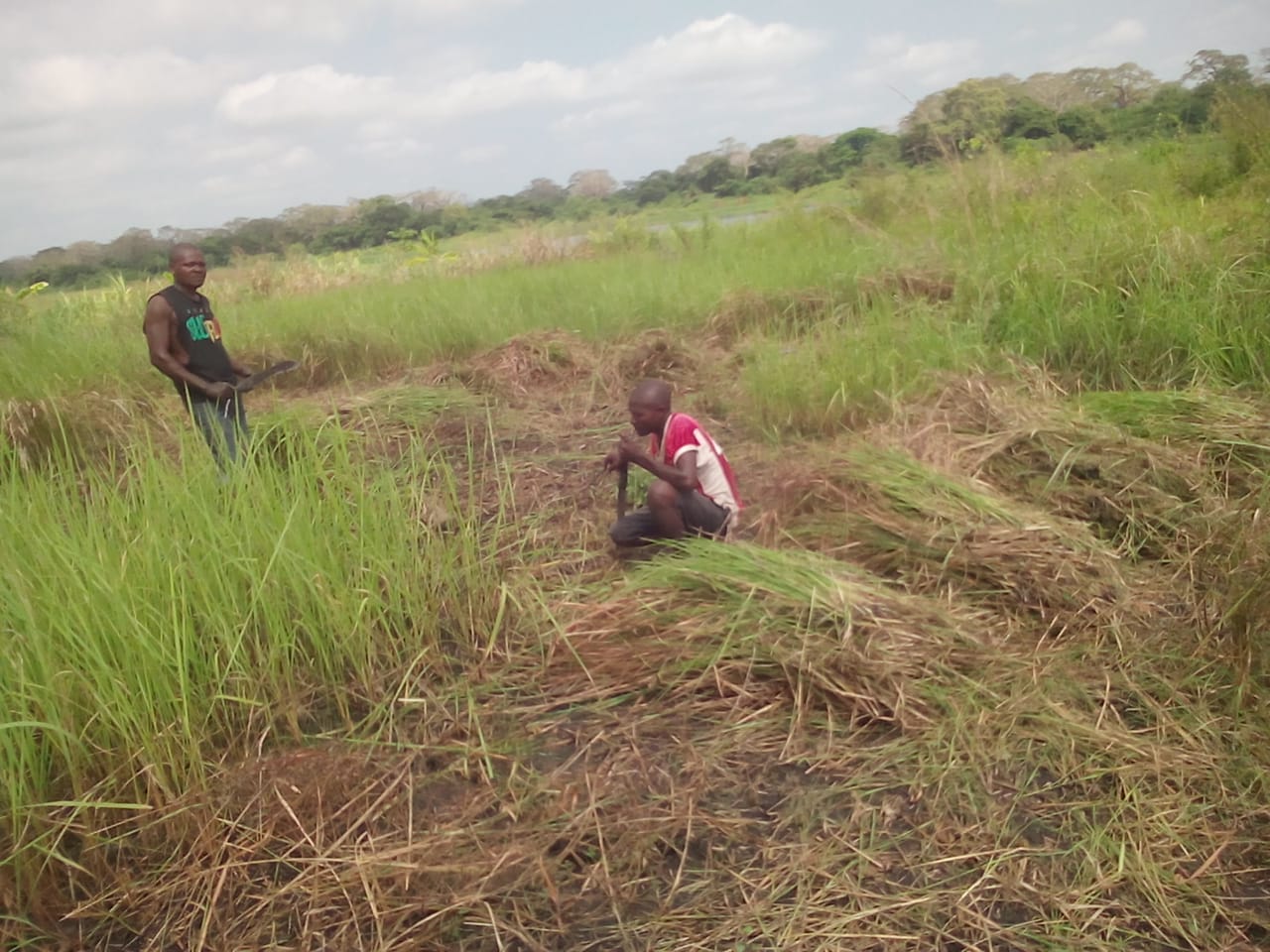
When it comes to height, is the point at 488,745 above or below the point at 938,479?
below

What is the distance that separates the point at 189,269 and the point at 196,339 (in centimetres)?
33

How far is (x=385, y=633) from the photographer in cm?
246

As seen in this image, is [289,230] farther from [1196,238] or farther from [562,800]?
[562,800]

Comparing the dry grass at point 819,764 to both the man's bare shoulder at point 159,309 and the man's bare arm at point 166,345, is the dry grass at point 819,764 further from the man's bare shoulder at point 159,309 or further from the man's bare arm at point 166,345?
the man's bare shoulder at point 159,309

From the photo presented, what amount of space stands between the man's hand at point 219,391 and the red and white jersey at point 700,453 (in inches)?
80.7

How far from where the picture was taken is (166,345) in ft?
12.9

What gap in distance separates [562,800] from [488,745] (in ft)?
0.97

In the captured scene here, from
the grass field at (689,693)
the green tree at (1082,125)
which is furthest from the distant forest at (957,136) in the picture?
the grass field at (689,693)

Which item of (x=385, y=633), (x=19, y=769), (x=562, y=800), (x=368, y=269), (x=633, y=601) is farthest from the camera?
(x=368, y=269)

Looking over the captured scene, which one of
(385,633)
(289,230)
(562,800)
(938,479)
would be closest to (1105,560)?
(938,479)

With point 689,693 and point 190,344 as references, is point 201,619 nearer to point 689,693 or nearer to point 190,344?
point 689,693

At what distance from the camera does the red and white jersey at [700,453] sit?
3.10 m

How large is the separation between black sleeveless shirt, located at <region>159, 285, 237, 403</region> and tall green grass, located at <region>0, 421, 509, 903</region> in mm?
1364

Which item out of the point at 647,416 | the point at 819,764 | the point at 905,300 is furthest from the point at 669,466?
the point at 905,300
